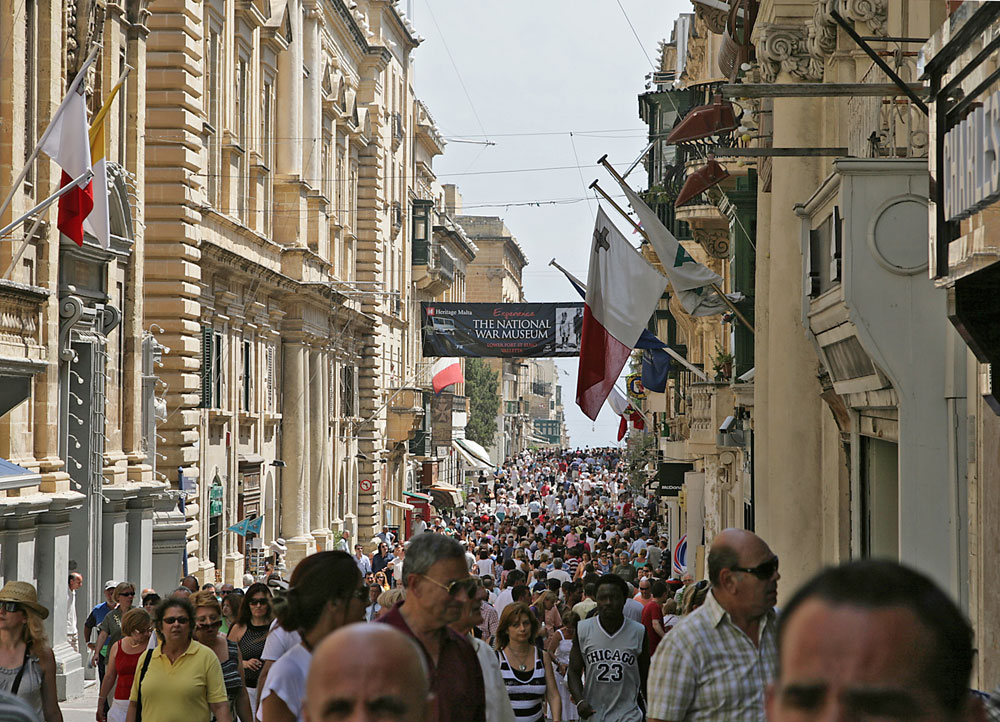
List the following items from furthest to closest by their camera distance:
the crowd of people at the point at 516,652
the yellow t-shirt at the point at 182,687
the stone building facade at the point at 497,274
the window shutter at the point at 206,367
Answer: the stone building facade at the point at 497,274
the window shutter at the point at 206,367
the yellow t-shirt at the point at 182,687
the crowd of people at the point at 516,652

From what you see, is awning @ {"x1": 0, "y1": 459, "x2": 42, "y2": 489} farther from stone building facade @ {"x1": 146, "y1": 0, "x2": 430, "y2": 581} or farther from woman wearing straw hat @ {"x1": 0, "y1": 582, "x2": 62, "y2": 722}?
stone building facade @ {"x1": 146, "y1": 0, "x2": 430, "y2": 581}

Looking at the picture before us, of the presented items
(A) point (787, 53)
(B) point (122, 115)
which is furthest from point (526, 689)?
(B) point (122, 115)

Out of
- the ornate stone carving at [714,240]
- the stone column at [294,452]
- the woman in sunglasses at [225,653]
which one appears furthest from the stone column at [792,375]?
the stone column at [294,452]

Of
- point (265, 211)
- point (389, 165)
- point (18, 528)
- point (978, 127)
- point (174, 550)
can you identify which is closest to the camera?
point (978, 127)

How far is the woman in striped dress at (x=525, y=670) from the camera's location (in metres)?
9.16

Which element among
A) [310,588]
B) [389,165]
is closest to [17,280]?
[310,588]

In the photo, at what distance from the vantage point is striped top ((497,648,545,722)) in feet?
29.8

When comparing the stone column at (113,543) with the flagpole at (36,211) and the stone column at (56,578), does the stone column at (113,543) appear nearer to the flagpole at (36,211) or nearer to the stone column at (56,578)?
the stone column at (56,578)

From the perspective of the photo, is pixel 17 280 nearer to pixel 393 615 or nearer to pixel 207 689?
pixel 207 689

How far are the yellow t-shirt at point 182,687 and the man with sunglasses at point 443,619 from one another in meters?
3.08

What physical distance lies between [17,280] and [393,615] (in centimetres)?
1454

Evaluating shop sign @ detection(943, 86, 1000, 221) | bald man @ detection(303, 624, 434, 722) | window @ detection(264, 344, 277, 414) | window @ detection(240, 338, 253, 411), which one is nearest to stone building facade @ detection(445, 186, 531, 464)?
window @ detection(264, 344, 277, 414)

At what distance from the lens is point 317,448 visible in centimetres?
4188

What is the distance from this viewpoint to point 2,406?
1642 centimetres
